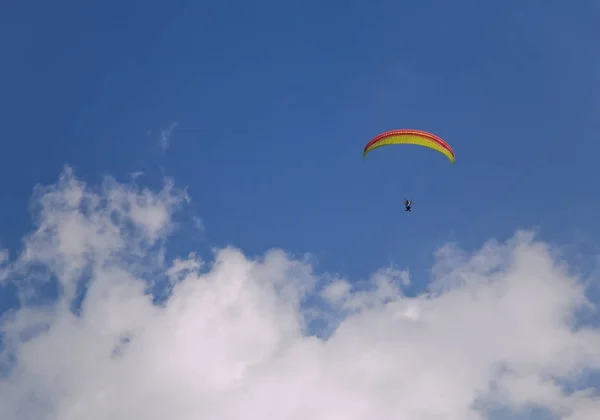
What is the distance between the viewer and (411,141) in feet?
323

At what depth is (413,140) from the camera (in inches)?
3875

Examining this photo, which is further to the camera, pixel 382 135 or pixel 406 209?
pixel 406 209

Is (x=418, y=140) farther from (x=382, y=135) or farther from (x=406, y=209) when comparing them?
(x=406, y=209)

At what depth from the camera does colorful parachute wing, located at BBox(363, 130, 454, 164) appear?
97.9m

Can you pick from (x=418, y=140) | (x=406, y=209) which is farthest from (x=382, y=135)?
(x=406, y=209)

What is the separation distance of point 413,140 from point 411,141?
32 centimetres

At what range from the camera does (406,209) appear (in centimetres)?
10950

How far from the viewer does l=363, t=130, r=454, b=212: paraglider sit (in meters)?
97.9

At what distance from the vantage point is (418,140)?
323 feet

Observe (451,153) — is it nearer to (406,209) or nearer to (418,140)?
(418,140)

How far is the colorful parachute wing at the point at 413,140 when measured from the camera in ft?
321

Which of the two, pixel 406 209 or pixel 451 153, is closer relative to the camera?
pixel 451 153

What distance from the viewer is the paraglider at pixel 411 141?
97875 mm

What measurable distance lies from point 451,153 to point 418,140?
5.44 meters
